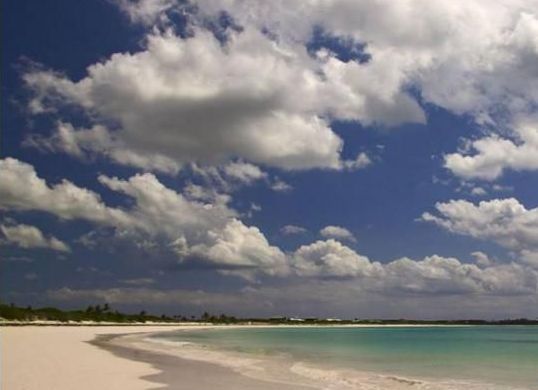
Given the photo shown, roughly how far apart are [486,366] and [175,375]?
69.9 feet

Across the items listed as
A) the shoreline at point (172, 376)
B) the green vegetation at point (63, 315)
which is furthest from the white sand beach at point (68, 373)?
the green vegetation at point (63, 315)

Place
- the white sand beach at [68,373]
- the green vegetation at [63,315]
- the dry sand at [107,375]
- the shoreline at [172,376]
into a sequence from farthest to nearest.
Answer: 1. the green vegetation at [63,315]
2. the shoreline at [172,376]
3. the dry sand at [107,375]
4. the white sand beach at [68,373]

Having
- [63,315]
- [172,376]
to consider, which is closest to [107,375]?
[172,376]

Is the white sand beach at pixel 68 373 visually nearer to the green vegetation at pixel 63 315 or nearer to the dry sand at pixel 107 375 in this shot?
the dry sand at pixel 107 375

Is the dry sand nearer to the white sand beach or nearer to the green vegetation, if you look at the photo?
the white sand beach

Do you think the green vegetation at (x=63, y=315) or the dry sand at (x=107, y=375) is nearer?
the dry sand at (x=107, y=375)

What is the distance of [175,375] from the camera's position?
25.1 m

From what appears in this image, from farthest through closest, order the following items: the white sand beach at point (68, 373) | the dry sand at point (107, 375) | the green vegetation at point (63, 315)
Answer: the green vegetation at point (63, 315), the dry sand at point (107, 375), the white sand beach at point (68, 373)

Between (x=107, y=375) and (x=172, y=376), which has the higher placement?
(x=107, y=375)

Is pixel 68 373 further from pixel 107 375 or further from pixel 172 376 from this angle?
pixel 172 376

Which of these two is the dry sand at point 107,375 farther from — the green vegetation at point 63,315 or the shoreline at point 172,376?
the green vegetation at point 63,315

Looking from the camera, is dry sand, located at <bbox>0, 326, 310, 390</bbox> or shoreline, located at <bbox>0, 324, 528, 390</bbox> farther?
shoreline, located at <bbox>0, 324, 528, 390</bbox>

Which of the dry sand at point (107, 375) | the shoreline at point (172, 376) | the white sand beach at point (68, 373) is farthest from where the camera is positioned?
the shoreline at point (172, 376)

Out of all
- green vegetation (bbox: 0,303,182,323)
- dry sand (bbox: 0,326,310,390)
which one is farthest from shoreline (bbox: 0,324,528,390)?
green vegetation (bbox: 0,303,182,323)
